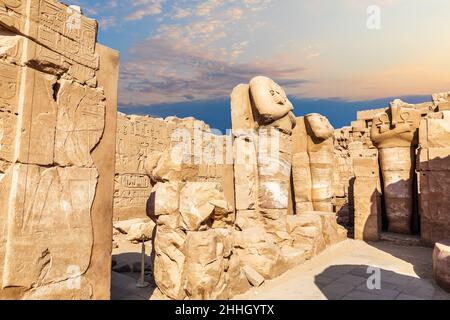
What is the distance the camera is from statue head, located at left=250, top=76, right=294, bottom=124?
5.78m

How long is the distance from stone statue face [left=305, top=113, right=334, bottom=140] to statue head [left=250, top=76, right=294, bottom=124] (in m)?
1.74

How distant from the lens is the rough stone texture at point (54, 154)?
2318 millimetres

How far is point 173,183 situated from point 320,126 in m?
4.82

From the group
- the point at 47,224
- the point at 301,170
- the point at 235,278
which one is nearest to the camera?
the point at 47,224

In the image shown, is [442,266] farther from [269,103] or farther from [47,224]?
[47,224]

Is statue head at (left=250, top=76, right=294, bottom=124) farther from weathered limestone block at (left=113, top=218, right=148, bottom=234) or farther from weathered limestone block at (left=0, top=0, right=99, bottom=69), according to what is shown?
weathered limestone block at (left=113, top=218, right=148, bottom=234)

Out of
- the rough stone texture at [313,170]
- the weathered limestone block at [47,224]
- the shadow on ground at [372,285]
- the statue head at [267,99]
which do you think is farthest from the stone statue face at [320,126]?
the weathered limestone block at [47,224]

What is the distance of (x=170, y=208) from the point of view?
12.3 feet

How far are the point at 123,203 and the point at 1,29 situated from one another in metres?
7.57

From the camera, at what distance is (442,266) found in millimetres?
4141

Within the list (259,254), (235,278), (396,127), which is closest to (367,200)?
(396,127)

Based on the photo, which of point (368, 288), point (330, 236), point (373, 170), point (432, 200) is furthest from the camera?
point (373, 170)
